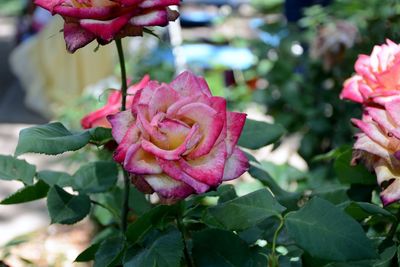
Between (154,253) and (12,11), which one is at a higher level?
(154,253)

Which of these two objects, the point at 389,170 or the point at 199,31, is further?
the point at 199,31

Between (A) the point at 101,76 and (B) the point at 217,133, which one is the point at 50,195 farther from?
(A) the point at 101,76

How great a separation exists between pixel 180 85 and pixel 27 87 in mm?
4986

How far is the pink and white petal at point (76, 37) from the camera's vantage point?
922 millimetres

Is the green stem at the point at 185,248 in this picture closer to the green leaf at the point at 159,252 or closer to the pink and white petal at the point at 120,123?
the green leaf at the point at 159,252

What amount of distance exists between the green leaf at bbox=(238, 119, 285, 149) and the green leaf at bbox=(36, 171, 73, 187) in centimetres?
27

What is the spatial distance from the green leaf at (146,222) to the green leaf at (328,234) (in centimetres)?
14

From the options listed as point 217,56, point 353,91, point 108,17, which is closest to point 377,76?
point 353,91

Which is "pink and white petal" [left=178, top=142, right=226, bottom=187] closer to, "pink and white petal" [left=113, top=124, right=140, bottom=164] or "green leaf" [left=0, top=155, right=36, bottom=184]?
"pink and white petal" [left=113, top=124, right=140, bottom=164]

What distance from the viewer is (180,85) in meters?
0.91

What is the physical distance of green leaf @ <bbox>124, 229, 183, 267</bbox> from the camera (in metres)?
0.91

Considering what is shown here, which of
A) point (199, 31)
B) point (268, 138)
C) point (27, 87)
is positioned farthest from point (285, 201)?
point (199, 31)

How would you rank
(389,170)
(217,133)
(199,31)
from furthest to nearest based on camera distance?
(199,31)
(389,170)
(217,133)

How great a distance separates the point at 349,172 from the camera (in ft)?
3.77
